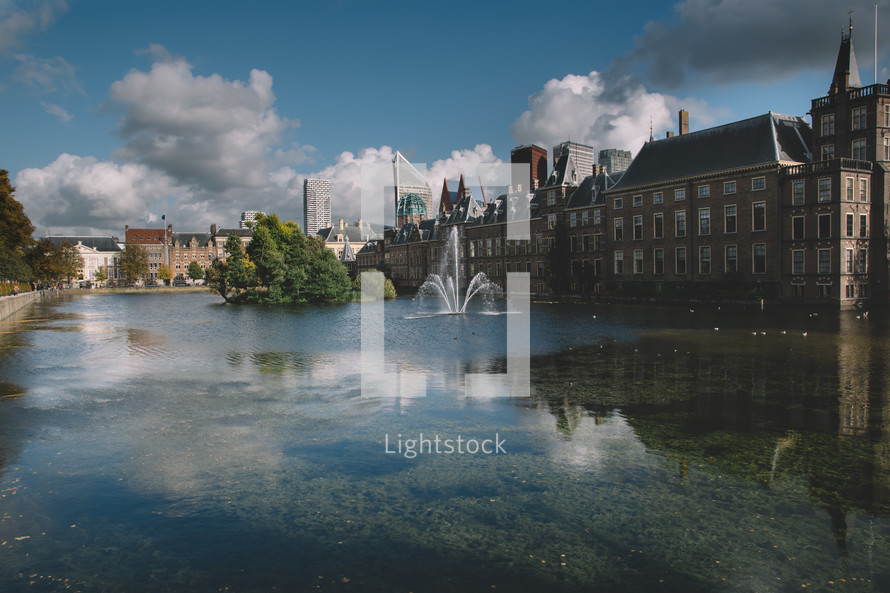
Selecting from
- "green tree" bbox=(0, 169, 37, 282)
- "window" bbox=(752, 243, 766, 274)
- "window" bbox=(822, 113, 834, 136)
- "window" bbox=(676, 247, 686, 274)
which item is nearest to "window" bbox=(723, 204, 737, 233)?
"window" bbox=(752, 243, 766, 274)

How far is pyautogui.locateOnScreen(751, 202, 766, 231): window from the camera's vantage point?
49781mm

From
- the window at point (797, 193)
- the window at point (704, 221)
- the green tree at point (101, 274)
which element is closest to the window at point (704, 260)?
the window at point (704, 221)

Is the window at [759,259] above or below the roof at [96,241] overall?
below

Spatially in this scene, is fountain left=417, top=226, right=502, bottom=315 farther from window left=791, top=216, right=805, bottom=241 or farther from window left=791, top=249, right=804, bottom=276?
window left=791, top=216, right=805, bottom=241

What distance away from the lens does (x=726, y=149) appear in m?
53.2

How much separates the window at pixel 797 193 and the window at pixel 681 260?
11.2 m

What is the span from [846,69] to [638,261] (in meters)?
25.0

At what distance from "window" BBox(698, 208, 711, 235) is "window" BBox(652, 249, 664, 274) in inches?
200

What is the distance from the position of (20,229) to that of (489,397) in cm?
6644

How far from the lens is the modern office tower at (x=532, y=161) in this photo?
9844 centimetres

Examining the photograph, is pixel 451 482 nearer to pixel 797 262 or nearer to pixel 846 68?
pixel 797 262

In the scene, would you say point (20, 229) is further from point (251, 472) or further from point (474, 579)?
point (474, 579)

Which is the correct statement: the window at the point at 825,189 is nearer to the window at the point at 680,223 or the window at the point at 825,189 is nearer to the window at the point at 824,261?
the window at the point at 824,261

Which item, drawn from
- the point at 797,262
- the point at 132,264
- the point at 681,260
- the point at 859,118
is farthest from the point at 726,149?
the point at 132,264
